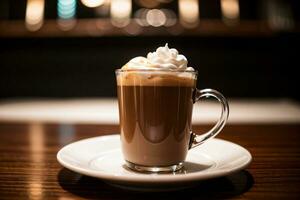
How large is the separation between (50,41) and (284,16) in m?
1.91

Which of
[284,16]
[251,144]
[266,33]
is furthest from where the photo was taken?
[284,16]

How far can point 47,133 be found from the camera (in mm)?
1104

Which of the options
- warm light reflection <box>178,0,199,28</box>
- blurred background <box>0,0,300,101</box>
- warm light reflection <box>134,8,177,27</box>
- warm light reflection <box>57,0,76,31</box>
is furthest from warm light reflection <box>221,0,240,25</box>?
warm light reflection <box>57,0,76,31</box>

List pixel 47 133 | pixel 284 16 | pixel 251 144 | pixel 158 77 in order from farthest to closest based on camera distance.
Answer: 1. pixel 284 16
2. pixel 47 133
3. pixel 251 144
4. pixel 158 77

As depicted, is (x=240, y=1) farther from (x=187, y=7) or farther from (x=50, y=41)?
(x=50, y=41)

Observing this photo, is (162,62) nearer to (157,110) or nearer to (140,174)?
(157,110)

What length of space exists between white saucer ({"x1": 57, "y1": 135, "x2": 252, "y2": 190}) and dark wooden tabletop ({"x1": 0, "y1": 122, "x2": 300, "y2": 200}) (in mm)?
24

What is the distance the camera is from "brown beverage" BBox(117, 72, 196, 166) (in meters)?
0.65

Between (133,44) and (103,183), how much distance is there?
7.33 feet

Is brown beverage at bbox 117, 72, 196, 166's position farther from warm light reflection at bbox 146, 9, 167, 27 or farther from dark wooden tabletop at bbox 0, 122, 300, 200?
warm light reflection at bbox 146, 9, 167, 27

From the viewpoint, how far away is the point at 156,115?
25.5 inches

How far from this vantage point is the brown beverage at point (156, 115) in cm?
65

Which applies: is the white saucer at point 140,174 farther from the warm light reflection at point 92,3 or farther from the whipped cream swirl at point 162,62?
the warm light reflection at point 92,3

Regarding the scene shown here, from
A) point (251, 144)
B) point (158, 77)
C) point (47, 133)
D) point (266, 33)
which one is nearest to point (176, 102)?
point (158, 77)
